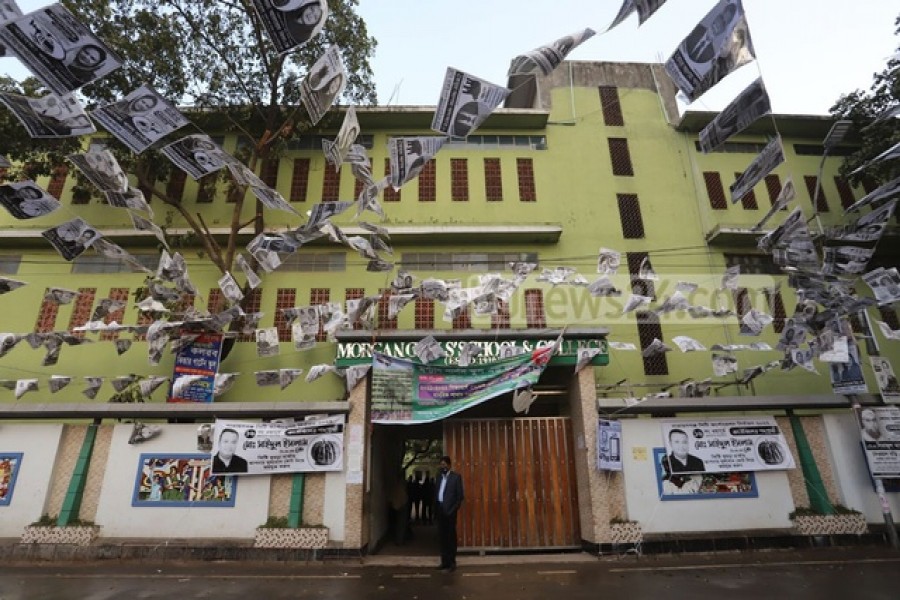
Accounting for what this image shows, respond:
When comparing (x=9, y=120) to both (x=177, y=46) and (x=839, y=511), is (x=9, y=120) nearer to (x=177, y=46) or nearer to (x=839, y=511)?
(x=177, y=46)

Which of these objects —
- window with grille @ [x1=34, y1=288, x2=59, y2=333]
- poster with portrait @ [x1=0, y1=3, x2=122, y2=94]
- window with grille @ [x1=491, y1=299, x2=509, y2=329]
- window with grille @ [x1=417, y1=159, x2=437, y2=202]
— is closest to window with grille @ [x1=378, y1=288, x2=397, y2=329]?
window with grille @ [x1=491, y1=299, x2=509, y2=329]

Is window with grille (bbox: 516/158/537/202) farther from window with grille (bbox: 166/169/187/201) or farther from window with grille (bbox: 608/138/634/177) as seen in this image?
window with grille (bbox: 166/169/187/201)

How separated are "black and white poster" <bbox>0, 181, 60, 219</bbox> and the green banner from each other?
246 inches

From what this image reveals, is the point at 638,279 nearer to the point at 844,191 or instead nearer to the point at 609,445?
the point at 609,445

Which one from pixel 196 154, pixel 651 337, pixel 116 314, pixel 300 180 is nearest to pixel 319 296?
pixel 300 180

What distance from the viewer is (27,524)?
9688 mm

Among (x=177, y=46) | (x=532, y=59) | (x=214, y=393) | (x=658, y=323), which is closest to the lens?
(x=532, y=59)

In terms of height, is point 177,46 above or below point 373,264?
above

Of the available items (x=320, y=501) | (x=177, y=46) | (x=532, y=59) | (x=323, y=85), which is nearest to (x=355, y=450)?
(x=320, y=501)

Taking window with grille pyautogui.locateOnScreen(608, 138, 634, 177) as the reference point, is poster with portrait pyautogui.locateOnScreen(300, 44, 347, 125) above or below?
below

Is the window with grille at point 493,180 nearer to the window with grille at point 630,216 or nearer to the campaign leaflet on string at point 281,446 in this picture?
the window with grille at point 630,216

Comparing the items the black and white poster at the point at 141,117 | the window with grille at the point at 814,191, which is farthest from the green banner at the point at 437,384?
the window with grille at the point at 814,191

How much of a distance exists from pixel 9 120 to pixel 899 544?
2407 centimetres

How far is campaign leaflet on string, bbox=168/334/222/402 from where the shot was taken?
14180mm
